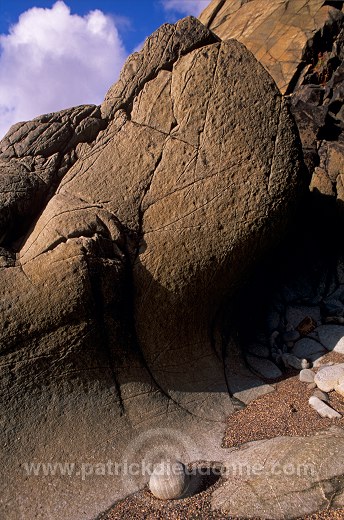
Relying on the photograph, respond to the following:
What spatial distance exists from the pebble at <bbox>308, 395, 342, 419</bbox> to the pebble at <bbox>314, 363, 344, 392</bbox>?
20cm

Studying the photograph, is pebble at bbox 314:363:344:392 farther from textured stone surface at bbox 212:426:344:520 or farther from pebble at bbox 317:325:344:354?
textured stone surface at bbox 212:426:344:520

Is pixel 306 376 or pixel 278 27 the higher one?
pixel 278 27

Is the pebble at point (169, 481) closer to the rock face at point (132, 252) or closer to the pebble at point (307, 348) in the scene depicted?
the rock face at point (132, 252)

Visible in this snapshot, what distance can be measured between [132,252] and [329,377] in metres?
2.10

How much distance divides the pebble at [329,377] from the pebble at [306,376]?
0.29 ft

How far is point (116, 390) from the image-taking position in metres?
3.21

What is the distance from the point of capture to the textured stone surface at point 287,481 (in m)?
2.33

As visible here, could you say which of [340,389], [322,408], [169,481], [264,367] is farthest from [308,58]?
[169,481]

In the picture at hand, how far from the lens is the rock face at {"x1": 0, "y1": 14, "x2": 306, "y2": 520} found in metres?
2.86

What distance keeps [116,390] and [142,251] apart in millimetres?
1122

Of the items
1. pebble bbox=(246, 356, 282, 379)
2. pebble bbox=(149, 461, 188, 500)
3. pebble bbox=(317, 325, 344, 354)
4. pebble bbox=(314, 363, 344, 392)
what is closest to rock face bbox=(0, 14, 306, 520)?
pebble bbox=(149, 461, 188, 500)

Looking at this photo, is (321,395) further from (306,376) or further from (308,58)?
(308,58)

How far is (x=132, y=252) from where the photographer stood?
3488 millimetres

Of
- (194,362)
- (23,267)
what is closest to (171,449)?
(194,362)
